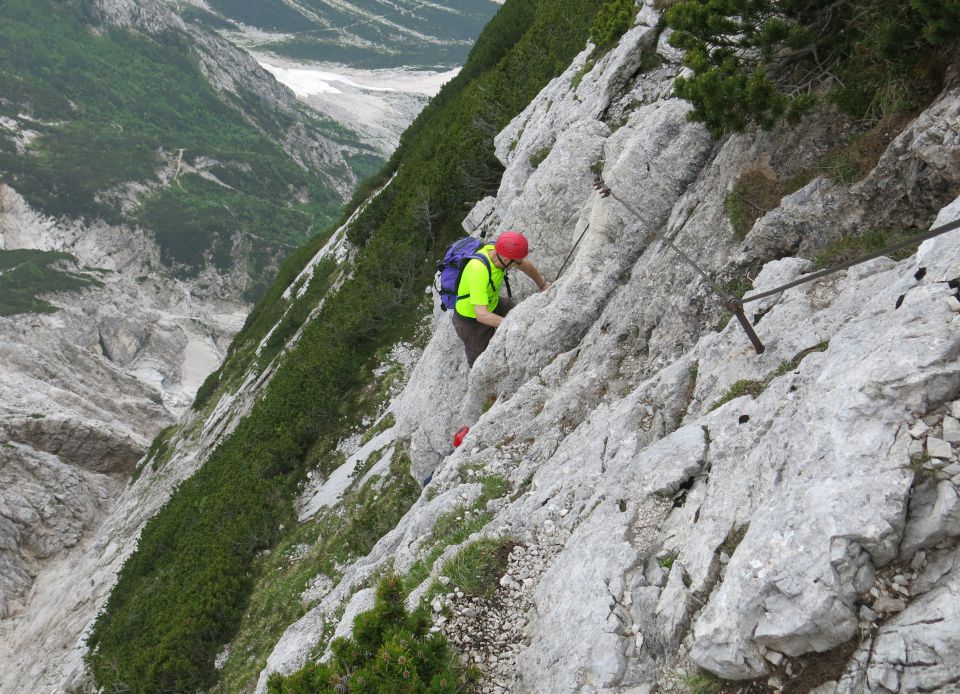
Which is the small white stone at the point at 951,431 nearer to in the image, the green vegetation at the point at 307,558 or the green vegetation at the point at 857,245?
the green vegetation at the point at 857,245

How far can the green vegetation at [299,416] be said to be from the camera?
14414 millimetres

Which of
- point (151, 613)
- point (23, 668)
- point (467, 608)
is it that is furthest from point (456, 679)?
point (23, 668)

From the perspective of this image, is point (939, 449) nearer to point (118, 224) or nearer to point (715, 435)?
point (715, 435)

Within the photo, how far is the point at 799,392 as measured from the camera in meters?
5.49

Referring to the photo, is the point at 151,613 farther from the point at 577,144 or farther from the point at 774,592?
the point at 774,592

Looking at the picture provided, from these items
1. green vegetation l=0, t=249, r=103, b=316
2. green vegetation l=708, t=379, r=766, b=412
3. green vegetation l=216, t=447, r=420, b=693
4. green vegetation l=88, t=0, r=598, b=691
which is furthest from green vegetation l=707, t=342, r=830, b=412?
green vegetation l=0, t=249, r=103, b=316

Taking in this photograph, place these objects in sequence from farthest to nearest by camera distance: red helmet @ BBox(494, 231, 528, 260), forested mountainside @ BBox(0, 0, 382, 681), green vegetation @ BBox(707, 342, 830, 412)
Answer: forested mountainside @ BBox(0, 0, 382, 681), red helmet @ BBox(494, 231, 528, 260), green vegetation @ BBox(707, 342, 830, 412)

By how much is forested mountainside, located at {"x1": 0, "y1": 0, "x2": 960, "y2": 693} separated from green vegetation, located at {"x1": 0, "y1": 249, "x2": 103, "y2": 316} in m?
70.1

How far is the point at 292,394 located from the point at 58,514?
21352mm

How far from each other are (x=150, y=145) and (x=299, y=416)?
137266 mm

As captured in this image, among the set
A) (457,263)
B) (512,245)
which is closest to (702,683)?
(512,245)

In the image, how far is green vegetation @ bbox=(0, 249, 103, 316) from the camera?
7288 centimetres

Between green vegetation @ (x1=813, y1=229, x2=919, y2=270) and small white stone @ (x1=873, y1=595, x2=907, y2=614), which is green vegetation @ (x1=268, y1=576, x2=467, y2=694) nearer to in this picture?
small white stone @ (x1=873, y1=595, x2=907, y2=614)

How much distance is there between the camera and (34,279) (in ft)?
262
